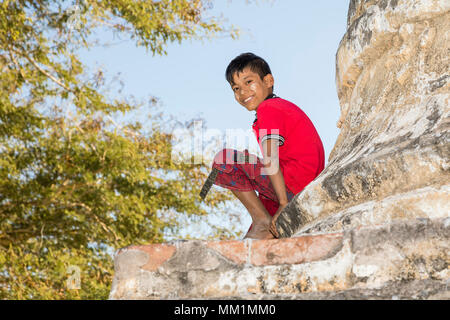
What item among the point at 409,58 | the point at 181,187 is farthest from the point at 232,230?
the point at 409,58

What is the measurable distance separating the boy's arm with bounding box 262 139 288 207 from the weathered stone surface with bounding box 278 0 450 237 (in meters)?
0.24

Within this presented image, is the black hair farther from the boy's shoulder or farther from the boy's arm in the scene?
the boy's arm

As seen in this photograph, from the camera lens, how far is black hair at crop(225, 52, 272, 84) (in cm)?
300

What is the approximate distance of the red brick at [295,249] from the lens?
157cm

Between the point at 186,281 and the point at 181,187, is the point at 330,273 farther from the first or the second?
the point at 181,187

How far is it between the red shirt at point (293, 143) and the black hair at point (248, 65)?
345 millimetres

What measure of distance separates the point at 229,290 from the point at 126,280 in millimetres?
303

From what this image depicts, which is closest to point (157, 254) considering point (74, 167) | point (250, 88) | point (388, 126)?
point (388, 126)

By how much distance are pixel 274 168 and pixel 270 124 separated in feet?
0.68

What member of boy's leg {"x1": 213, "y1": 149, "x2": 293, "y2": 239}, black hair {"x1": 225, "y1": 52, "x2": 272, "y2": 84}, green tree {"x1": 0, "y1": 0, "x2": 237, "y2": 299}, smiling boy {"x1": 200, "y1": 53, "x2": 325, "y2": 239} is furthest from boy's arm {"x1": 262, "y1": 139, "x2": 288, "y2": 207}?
green tree {"x1": 0, "y1": 0, "x2": 237, "y2": 299}

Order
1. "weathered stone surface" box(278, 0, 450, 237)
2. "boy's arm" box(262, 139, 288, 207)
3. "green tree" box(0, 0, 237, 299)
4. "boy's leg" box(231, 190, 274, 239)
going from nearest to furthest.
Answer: "weathered stone surface" box(278, 0, 450, 237), "boy's arm" box(262, 139, 288, 207), "boy's leg" box(231, 190, 274, 239), "green tree" box(0, 0, 237, 299)

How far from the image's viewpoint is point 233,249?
1.63 metres
